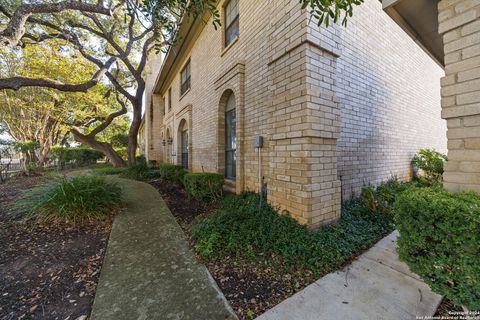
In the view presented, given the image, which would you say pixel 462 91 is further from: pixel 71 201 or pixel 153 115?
pixel 153 115

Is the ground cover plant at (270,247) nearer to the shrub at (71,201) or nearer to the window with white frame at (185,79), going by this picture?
the shrub at (71,201)

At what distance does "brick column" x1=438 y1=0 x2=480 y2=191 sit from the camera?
64.3 inches

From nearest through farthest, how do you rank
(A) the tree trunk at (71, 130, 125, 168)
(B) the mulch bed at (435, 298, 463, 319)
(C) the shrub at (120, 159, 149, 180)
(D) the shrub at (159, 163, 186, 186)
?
(B) the mulch bed at (435, 298, 463, 319) → (D) the shrub at (159, 163, 186, 186) → (C) the shrub at (120, 159, 149, 180) → (A) the tree trunk at (71, 130, 125, 168)

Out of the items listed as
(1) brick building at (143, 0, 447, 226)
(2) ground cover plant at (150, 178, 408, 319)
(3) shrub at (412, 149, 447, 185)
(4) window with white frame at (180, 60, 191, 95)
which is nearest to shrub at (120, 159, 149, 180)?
(1) brick building at (143, 0, 447, 226)

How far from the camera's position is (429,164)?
19.0ft

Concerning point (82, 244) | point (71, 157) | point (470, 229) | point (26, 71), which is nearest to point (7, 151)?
point (26, 71)

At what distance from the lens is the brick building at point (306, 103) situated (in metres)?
3.02

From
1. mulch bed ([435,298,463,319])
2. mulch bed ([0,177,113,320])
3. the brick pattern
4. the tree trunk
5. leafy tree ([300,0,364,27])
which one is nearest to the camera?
leafy tree ([300,0,364,27])

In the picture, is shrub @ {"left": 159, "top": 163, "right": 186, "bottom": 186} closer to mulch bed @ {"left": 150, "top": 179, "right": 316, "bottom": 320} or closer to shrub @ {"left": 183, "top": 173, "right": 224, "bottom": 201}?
shrub @ {"left": 183, "top": 173, "right": 224, "bottom": 201}

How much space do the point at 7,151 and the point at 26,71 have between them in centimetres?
472

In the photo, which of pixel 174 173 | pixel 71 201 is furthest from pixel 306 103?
pixel 174 173

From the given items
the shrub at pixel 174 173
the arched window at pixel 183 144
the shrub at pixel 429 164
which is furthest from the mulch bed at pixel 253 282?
the arched window at pixel 183 144

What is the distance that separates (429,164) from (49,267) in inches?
350

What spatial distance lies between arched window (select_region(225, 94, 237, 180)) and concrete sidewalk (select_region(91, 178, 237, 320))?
2.45 meters
